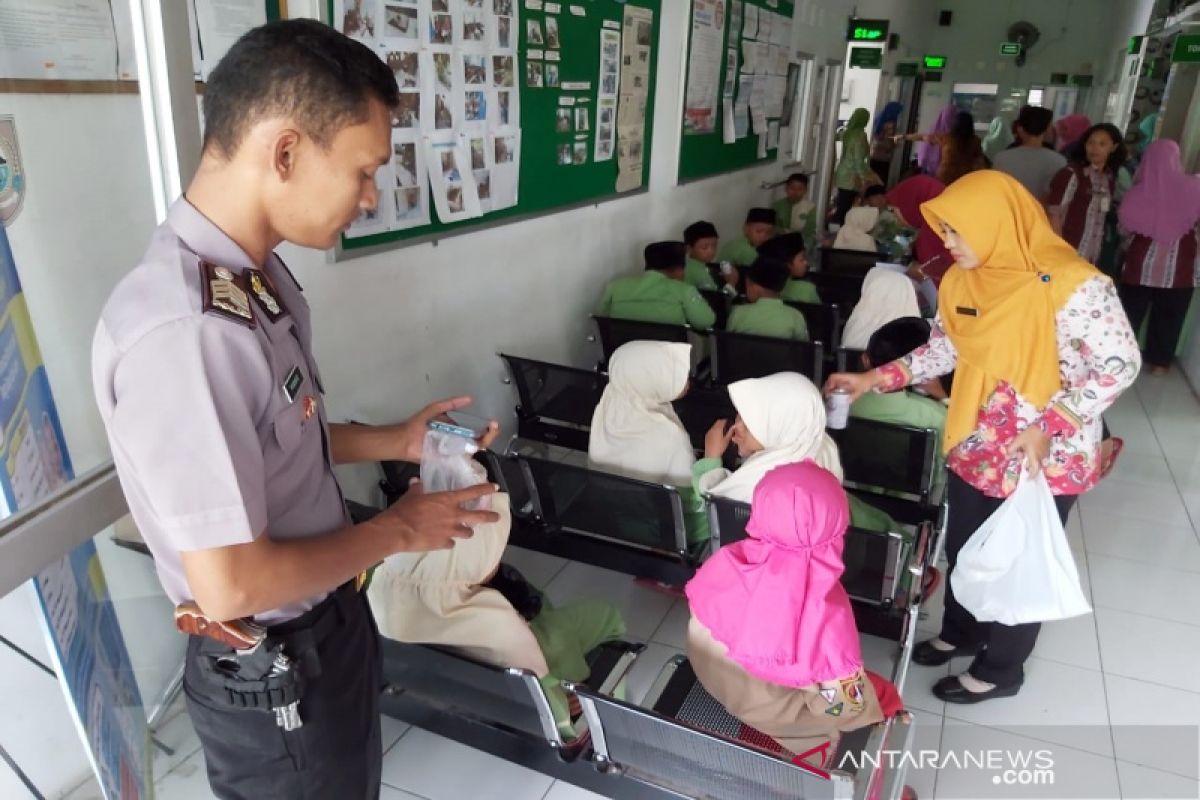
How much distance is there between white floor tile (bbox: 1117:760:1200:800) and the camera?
2.16m

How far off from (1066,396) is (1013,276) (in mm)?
315

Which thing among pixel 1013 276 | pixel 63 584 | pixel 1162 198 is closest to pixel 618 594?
pixel 1013 276

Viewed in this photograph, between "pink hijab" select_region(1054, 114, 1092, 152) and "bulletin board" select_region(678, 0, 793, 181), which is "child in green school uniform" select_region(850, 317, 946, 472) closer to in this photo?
"bulletin board" select_region(678, 0, 793, 181)

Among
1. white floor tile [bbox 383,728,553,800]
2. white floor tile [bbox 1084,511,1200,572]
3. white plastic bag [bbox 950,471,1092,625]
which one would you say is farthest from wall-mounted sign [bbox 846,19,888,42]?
white floor tile [bbox 383,728,553,800]

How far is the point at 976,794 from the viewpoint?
215cm

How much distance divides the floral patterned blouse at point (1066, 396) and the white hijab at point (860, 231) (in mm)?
4404

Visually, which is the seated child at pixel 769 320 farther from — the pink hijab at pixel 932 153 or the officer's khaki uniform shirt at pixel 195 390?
the pink hijab at pixel 932 153

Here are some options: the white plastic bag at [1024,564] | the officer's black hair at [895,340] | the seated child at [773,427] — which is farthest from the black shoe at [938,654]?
the officer's black hair at [895,340]

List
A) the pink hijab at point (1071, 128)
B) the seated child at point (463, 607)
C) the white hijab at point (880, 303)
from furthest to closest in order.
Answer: the pink hijab at point (1071, 128)
the white hijab at point (880, 303)
the seated child at point (463, 607)

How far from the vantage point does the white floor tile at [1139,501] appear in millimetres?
3736

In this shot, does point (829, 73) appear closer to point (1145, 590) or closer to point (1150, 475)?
point (1150, 475)

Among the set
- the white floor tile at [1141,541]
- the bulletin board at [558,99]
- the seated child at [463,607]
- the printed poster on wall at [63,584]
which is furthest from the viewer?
the white floor tile at [1141,541]

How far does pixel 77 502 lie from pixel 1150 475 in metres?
4.66

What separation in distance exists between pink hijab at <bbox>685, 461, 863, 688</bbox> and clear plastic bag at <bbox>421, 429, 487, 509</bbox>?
585 millimetres
